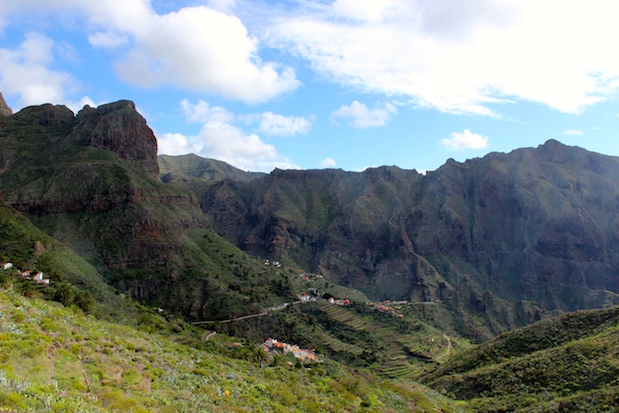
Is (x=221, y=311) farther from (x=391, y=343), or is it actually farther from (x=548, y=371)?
(x=548, y=371)

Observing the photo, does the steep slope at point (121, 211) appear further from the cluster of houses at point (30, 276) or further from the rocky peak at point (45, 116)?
the cluster of houses at point (30, 276)

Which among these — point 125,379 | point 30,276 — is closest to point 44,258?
point 30,276

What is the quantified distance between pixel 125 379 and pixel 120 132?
121 meters

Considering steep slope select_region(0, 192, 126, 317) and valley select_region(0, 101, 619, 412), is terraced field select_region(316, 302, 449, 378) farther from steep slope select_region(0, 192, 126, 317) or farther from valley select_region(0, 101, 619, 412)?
steep slope select_region(0, 192, 126, 317)

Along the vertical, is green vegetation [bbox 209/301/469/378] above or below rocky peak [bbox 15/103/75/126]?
below

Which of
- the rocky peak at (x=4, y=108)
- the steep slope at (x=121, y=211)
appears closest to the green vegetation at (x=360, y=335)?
the steep slope at (x=121, y=211)

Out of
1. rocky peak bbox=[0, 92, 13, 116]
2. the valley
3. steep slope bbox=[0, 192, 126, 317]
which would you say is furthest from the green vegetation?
rocky peak bbox=[0, 92, 13, 116]

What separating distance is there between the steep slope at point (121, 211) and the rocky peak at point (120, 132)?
32cm

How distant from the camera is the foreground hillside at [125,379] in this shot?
16.7 meters

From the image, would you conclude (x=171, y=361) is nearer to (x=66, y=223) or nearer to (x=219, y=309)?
(x=219, y=309)

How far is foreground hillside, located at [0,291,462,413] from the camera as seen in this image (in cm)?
1673

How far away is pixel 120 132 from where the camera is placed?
129 m

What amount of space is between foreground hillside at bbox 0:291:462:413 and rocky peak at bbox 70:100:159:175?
10592cm

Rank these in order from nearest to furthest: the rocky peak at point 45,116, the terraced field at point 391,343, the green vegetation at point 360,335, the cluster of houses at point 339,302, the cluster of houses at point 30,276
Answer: the cluster of houses at point 30,276, the terraced field at point 391,343, the green vegetation at point 360,335, the cluster of houses at point 339,302, the rocky peak at point 45,116
